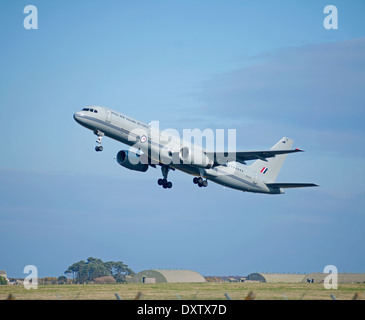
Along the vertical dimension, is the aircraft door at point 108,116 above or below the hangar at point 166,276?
above

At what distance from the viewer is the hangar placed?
186 feet

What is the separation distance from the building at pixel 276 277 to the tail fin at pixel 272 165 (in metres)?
10.6

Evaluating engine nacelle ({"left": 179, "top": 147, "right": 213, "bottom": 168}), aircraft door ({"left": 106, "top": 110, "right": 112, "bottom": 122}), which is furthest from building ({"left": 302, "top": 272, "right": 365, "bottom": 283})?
aircraft door ({"left": 106, "top": 110, "right": 112, "bottom": 122})

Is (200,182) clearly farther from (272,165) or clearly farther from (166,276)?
(272,165)

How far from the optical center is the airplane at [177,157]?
171 feet

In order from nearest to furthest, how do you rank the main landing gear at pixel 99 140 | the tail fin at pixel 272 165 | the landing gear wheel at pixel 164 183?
the main landing gear at pixel 99 140 < the landing gear wheel at pixel 164 183 < the tail fin at pixel 272 165

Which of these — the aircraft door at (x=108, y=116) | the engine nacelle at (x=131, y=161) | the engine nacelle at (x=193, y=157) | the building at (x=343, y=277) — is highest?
the aircraft door at (x=108, y=116)

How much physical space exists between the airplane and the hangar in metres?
9.01

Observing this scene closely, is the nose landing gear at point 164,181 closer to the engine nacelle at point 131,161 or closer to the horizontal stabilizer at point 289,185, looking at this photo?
the engine nacelle at point 131,161

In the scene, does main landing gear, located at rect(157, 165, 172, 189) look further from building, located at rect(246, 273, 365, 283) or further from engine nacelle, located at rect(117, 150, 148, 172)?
building, located at rect(246, 273, 365, 283)

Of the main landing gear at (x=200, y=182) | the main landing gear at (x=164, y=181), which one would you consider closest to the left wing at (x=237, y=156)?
the main landing gear at (x=200, y=182)

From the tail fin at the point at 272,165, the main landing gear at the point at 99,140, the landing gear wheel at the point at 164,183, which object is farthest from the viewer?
the tail fin at the point at 272,165
